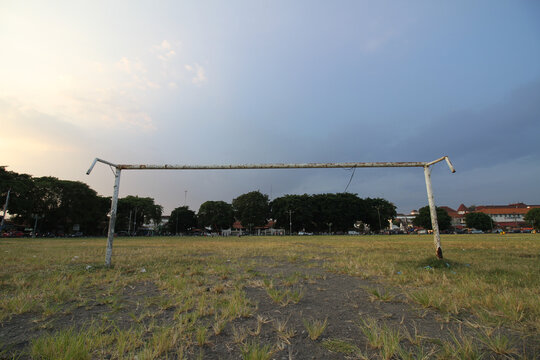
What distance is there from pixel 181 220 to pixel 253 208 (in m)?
34.0

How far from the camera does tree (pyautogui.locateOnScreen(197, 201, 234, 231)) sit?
295 ft

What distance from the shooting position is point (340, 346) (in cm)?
306

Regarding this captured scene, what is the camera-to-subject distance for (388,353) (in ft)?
9.05

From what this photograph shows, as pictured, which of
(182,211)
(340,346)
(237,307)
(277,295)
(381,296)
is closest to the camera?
(340,346)

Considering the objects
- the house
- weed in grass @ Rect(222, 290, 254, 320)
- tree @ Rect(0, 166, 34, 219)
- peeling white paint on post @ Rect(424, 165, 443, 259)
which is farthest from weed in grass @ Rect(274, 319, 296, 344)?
the house

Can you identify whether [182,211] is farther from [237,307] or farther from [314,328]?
[314,328]

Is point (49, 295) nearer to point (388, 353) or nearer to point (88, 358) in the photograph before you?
point (88, 358)

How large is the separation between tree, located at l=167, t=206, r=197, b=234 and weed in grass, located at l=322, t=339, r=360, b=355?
101m

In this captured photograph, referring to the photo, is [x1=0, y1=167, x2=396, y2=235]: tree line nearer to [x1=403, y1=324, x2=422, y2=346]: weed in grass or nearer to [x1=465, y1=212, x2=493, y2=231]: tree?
[x1=465, y1=212, x2=493, y2=231]: tree

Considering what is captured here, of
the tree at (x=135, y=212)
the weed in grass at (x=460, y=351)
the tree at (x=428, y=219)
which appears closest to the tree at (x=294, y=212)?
the tree at (x=428, y=219)

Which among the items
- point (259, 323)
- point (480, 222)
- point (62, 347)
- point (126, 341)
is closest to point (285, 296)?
point (259, 323)

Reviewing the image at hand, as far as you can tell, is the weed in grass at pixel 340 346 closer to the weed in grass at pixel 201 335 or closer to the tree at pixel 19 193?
the weed in grass at pixel 201 335

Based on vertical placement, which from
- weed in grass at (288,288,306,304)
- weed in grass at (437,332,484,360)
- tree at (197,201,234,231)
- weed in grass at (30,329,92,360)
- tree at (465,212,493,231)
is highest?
tree at (197,201,234,231)

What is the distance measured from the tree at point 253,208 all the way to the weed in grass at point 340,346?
256 ft
